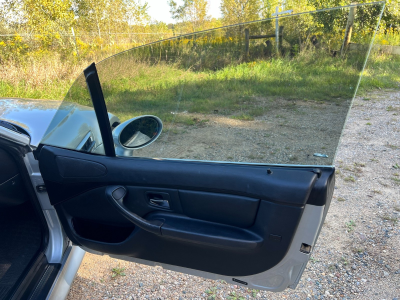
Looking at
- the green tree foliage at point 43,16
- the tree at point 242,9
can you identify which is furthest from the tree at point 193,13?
the tree at point 242,9

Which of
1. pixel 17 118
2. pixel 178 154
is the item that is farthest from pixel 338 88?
pixel 17 118

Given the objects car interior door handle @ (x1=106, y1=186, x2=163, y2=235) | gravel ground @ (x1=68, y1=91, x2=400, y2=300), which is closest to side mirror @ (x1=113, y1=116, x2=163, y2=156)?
car interior door handle @ (x1=106, y1=186, x2=163, y2=235)

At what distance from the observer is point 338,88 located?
4.29 feet

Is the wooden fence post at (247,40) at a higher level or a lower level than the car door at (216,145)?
higher

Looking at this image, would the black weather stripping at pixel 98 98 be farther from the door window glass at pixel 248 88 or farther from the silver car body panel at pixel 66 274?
the silver car body panel at pixel 66 274

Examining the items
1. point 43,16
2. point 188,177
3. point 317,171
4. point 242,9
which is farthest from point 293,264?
point 43,16

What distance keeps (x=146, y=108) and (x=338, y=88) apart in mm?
885

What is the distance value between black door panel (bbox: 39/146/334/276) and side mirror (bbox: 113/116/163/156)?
83 mm

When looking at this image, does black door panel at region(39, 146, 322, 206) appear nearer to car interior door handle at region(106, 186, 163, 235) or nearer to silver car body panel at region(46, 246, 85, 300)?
car interior door handle at region(106, 186, 163, 235)

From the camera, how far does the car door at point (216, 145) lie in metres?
1.35

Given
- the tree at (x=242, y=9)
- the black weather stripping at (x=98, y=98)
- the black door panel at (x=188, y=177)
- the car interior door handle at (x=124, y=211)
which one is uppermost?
the tree at (x=242, y=9)

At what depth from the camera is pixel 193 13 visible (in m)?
16.4

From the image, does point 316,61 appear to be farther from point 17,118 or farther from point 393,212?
point 393,212

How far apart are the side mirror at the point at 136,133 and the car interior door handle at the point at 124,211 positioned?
0.63 feet
